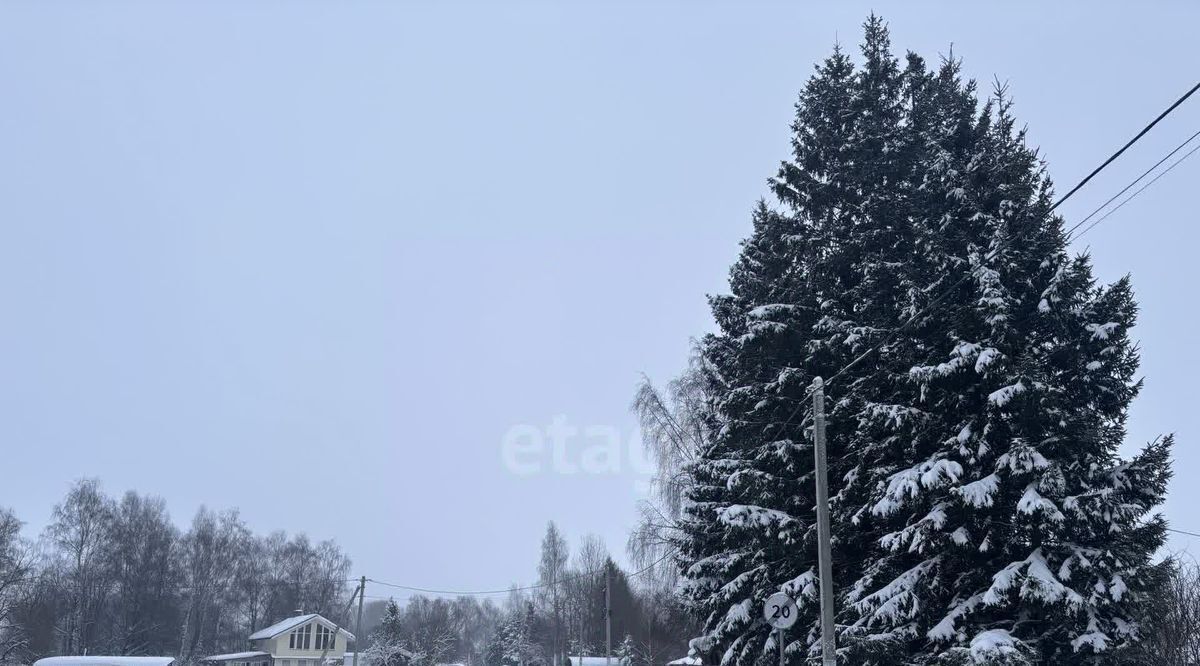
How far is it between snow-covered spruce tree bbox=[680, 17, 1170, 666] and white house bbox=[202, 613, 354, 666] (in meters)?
65.8

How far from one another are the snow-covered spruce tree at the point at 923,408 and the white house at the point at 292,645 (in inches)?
2589

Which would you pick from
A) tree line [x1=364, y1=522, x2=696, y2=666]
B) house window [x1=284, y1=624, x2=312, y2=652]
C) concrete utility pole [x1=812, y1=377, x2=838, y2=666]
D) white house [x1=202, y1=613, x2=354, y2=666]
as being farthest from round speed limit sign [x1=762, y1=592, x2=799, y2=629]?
house window [x1=284, y1=624, x2=312, y2=652]

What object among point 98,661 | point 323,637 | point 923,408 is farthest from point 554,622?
point 923,408

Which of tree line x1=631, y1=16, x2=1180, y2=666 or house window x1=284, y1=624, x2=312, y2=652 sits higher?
tree line x1=631, y1=16, x2=1180, y2=666

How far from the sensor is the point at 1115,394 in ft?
58.6

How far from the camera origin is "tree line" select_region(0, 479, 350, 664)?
75625mm

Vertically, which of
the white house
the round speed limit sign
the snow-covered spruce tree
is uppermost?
the snow-covered spruce tree

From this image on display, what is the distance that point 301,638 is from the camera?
81.9m

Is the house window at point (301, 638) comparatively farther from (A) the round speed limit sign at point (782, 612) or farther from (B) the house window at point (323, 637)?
(A) the round speed limit sign at point (782, 612)

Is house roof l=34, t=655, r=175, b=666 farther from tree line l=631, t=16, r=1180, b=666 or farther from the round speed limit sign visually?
the round speed limit sign

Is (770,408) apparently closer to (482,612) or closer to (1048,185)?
(1048,185)

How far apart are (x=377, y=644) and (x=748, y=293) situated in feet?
180

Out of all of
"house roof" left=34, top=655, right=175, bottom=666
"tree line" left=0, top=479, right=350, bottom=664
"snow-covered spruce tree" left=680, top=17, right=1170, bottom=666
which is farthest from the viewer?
"tree line" left=0, top=479, right=350, bottom=664

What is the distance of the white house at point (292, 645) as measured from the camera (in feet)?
262
